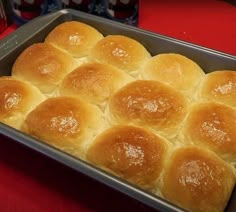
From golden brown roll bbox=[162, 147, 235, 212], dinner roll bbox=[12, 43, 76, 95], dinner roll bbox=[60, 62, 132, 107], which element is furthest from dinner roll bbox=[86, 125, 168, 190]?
dinner roll bbox=[12, 43, 76, 95]

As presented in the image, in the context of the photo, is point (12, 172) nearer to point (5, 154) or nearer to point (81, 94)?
point (5, 154)

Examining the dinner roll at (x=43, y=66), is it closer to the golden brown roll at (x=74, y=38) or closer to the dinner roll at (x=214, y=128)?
the golden brown roll at (x=74, y=38)

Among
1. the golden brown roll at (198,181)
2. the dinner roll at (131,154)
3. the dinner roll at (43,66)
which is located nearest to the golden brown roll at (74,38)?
the dinner roll at (43,66)

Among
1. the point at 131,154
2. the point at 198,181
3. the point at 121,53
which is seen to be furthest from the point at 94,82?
the point at 198,181

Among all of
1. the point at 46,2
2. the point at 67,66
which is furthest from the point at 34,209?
the point at 46,2

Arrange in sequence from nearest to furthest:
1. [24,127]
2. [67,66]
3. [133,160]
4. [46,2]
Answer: [133,160], [24,127], [67,66], [46,2]

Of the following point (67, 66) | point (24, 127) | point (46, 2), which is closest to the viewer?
point (24, 127)

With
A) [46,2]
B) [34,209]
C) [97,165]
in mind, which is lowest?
[34,209]
